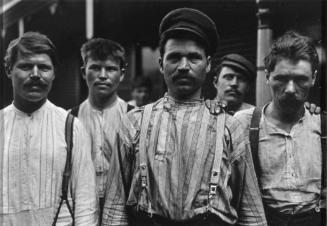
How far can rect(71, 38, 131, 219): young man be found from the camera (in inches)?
93.4

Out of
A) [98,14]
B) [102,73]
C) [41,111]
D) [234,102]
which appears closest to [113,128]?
[102,73]

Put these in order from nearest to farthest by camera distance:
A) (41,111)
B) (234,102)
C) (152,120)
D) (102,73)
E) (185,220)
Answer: (185,220)
(152,120)
(41,111)
(102,73)
(234,102)

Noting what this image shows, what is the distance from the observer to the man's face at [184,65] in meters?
1.70

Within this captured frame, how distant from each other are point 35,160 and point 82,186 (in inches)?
9.0

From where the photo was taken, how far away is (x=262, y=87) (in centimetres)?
290

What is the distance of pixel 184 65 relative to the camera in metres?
1.68

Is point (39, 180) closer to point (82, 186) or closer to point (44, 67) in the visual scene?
point (82, 186)

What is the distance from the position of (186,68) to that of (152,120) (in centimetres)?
26

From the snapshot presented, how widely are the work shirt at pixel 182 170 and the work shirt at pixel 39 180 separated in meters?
0.14

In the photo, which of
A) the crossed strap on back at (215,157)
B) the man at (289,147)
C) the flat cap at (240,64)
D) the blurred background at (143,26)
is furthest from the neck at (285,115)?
the flat cap at (240,64)

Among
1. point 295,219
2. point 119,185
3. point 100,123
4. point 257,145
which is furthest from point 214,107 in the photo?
point 100,123

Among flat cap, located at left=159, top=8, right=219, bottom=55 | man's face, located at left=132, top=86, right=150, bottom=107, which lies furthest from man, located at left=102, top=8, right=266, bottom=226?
man's face, located at left=132, top=86, right=150, bottom=107

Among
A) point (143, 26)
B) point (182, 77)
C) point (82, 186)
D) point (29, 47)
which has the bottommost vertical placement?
point (82, 186)

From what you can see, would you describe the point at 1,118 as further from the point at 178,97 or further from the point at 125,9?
the point at 125,9
